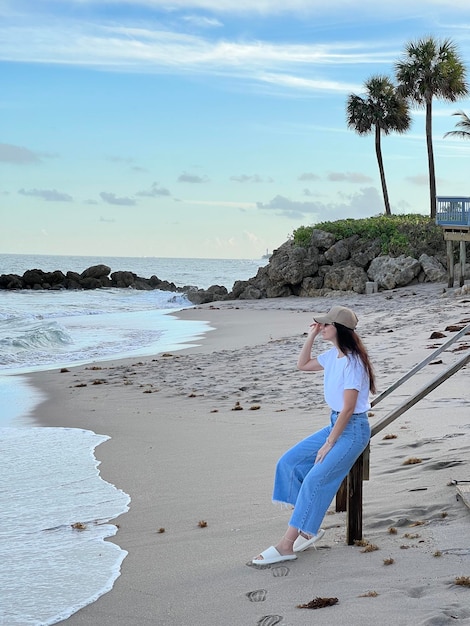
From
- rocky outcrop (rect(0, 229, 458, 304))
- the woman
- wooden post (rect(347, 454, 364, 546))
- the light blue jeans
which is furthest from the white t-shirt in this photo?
rocky outcrop (rect(0, 229, 458, 304))

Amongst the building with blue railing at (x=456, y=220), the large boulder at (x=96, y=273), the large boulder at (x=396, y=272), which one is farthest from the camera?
the large boulder at (x=96, y=273)

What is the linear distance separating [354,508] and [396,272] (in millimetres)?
28009

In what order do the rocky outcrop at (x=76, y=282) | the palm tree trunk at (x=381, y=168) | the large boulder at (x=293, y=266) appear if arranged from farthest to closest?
the rocky outcrop at (x=76, y=282)
the palm tree trunk at (x=381, y=168)
the large boulder at (x=293, y=266)

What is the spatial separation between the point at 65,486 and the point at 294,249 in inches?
1193

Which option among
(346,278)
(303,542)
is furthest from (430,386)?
(346,278)

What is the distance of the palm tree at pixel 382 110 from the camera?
4628cm

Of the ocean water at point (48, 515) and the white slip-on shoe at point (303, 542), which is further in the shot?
the white slip-on shoe at point (303, 542)

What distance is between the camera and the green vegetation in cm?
3528

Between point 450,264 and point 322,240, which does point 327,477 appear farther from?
point 322,240

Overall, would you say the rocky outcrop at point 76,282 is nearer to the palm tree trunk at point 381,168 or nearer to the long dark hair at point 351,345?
the palm tree trunk at point 381,168

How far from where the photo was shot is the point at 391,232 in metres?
36.3

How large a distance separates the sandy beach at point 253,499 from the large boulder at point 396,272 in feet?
61.0

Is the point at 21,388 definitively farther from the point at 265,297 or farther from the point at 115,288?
the point at 115,288

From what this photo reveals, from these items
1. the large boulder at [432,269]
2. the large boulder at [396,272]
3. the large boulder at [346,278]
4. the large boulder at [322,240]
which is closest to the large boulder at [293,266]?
the large boulder at [322,240]
